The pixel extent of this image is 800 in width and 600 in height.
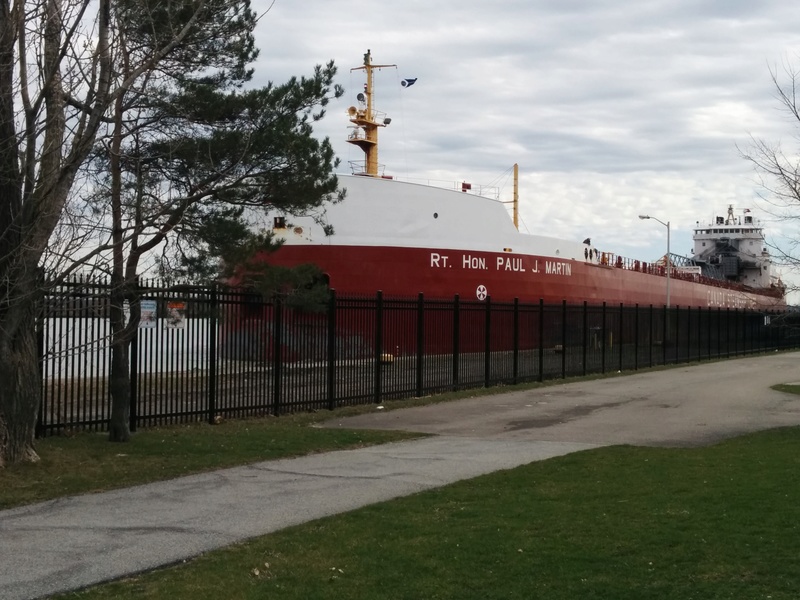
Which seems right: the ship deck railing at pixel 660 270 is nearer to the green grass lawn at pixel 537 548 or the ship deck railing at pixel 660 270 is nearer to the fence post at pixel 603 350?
the fence post at pixel 603 350

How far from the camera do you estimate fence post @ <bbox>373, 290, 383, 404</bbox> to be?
16.8m

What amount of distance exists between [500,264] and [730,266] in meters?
42.2

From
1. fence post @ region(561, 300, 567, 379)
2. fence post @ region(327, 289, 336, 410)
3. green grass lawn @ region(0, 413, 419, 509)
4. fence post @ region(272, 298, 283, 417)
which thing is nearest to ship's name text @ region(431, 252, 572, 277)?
fence post @ region(561, 300, 567, 379)

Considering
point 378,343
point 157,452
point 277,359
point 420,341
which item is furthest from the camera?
point 420,341

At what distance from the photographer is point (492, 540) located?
6375 millimetres

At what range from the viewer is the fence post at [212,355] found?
13.0 m

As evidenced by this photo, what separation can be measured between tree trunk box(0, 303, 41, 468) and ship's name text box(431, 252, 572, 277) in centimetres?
2116

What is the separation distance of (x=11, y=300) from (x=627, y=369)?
2283cm

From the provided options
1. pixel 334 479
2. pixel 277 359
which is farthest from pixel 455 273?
pixel 334 479

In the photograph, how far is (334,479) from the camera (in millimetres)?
9297

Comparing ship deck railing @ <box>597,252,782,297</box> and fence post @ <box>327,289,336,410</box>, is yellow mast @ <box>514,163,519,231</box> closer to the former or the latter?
ship deck railing @ <box>597,252,782,297</box>

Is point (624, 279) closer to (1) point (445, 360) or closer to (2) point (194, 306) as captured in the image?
(1) point (445, 360)

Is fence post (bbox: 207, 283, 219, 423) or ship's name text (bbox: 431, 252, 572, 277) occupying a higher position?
ship's name text (bbox: 431, 252, 572, 277)

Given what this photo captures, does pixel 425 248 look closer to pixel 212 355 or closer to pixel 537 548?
pixel 212 355
